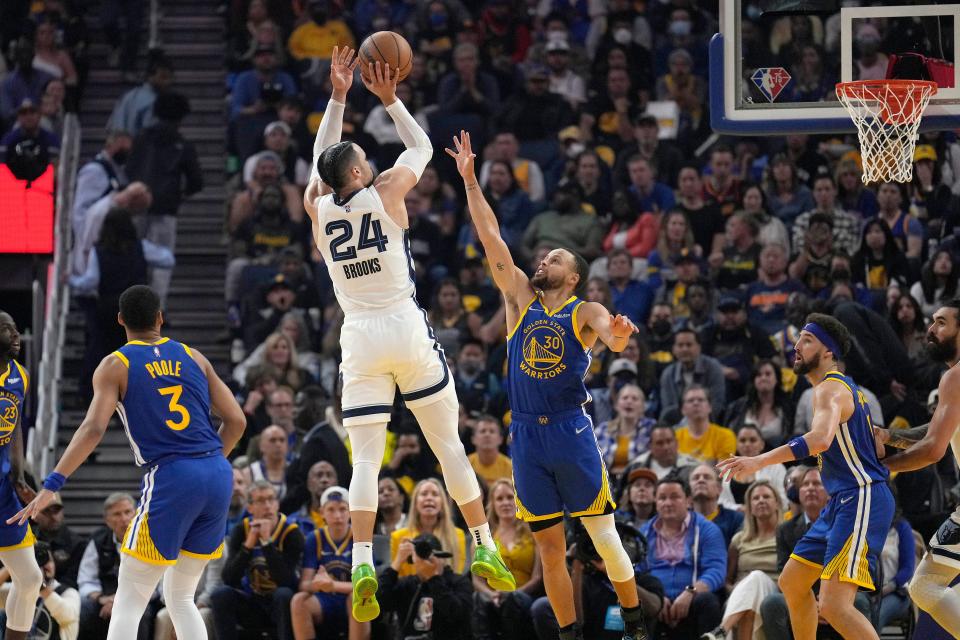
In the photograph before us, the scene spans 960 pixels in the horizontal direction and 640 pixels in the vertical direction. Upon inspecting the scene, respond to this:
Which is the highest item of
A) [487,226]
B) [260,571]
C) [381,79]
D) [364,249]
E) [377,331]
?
[381,79]

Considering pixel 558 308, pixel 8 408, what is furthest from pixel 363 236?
pixel 8 408

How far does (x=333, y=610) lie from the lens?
40.0 feet

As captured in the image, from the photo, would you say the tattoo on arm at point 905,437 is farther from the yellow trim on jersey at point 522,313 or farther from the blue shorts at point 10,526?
the blue shorts at point 10,526

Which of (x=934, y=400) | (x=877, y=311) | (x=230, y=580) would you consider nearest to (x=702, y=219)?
(x=877, y=311)

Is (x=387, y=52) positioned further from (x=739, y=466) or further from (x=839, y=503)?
(x=839, y=503)

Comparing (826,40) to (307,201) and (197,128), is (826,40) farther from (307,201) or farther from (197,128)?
(197,128)

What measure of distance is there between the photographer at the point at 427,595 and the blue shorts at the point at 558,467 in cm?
212

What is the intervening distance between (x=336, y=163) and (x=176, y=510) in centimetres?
224

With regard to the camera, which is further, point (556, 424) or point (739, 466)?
point (556, 424)

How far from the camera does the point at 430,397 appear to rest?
9453mm

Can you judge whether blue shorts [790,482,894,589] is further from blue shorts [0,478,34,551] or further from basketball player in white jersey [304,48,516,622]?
blue shorts [0,478,34,551]

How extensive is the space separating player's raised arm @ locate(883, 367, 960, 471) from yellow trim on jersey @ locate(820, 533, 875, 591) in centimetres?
67

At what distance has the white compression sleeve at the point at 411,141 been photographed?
31.2ft

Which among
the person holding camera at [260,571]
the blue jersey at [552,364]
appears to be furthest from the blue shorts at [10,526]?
the blue jersey at [552,364]
